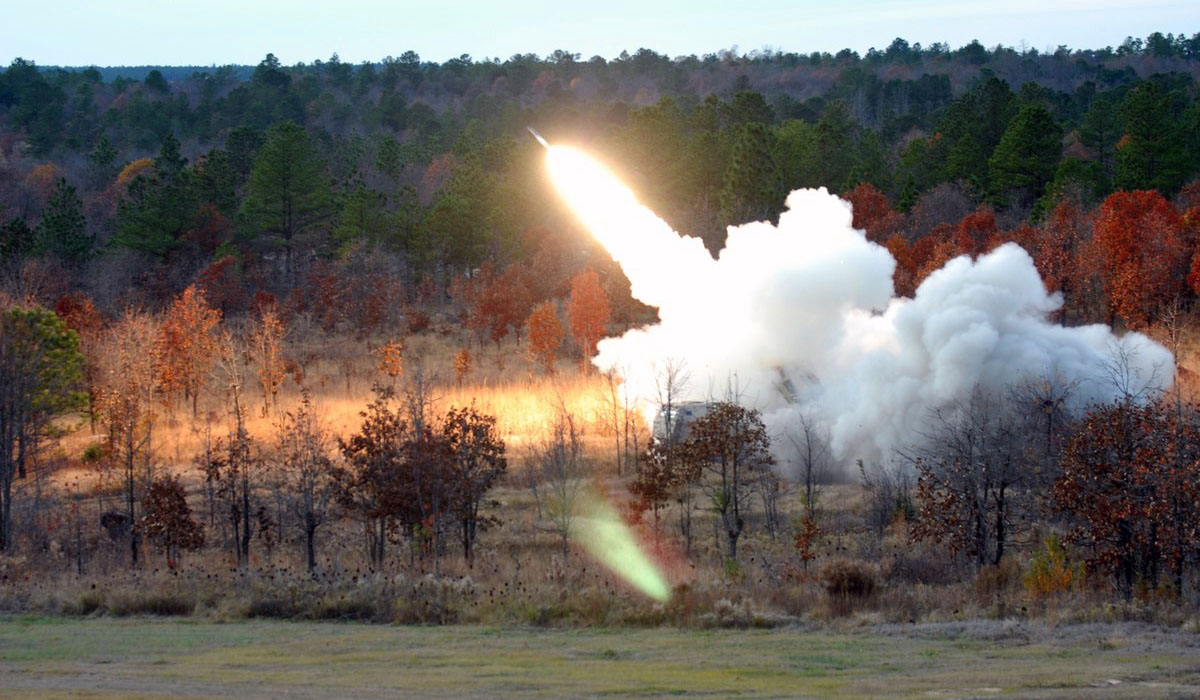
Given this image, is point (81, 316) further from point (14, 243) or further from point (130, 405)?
point (130, 405)

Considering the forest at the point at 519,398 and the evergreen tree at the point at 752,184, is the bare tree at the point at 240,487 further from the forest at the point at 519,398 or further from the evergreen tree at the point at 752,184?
the evergreen tree at the point at 752,184

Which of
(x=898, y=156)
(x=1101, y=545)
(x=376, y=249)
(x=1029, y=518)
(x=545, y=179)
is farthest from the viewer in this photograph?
(x=898, y=156)

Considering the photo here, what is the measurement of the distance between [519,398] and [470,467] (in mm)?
16928

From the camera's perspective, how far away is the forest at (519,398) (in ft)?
70.0

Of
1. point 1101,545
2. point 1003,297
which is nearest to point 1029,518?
point 1101,545

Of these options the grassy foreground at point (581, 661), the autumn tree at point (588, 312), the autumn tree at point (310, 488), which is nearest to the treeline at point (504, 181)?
the autumn tree at point (588, 312)

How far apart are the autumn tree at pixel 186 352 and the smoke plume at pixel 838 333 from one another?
1565 centimetres

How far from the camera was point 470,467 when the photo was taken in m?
28.2

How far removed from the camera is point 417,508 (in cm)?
2747

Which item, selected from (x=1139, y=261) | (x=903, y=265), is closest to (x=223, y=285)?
(x=903, y=265)

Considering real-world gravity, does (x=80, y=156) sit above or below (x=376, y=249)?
above

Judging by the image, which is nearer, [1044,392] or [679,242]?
[1044,392]

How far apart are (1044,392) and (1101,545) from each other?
34.9 ft

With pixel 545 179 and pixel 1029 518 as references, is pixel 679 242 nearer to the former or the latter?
pixel 1029 518
